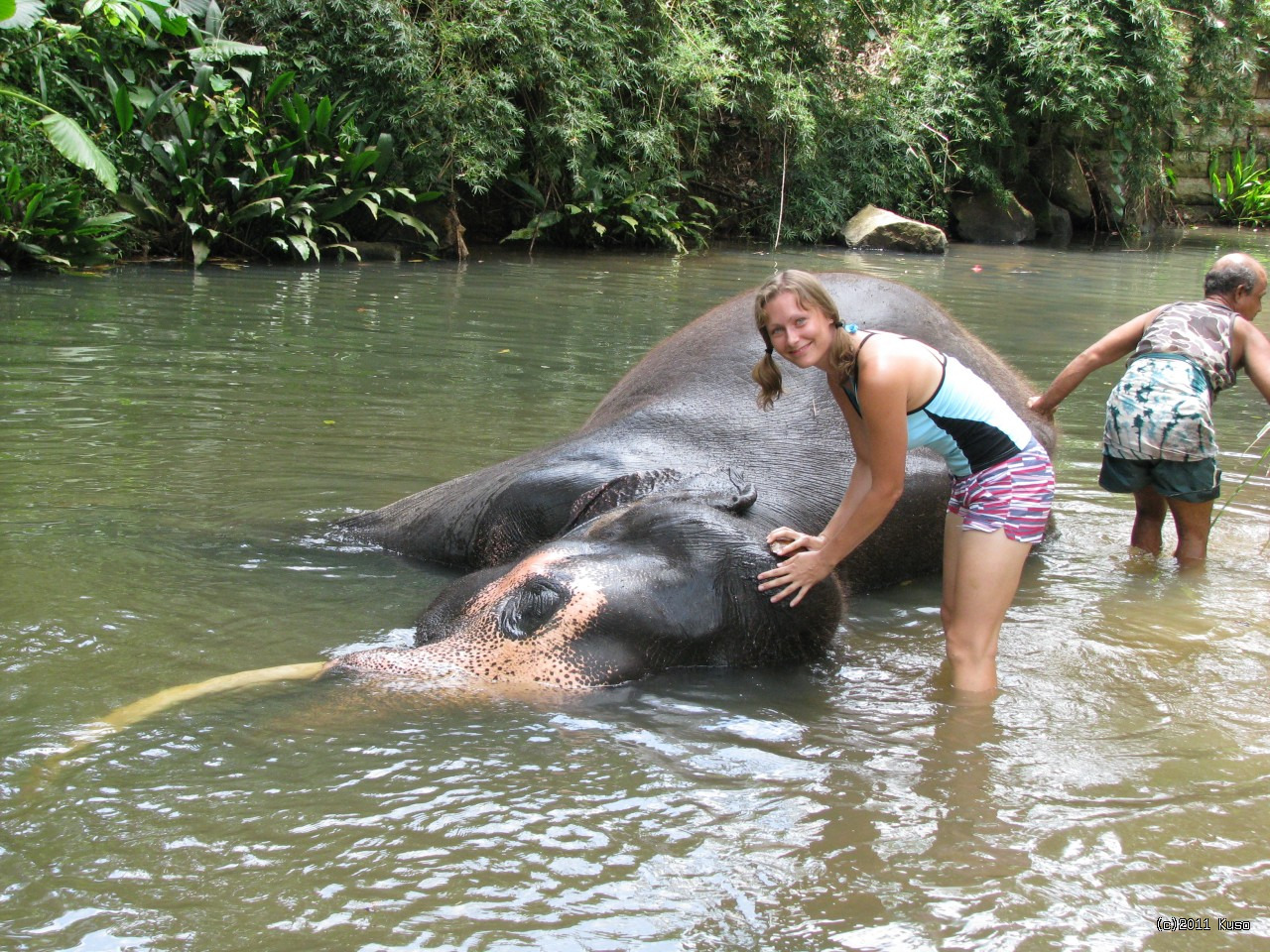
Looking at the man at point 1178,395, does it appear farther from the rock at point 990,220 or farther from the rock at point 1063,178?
the rock at point 1063,178

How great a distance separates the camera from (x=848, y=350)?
145 inches

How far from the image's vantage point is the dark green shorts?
5316 mm

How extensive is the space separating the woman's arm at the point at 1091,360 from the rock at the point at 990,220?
701 inches

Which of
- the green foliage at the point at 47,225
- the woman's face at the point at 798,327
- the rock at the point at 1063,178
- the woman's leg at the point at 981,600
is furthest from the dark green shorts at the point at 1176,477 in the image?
the rock at the point at 1063,178

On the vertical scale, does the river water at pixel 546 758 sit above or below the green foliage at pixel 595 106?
below

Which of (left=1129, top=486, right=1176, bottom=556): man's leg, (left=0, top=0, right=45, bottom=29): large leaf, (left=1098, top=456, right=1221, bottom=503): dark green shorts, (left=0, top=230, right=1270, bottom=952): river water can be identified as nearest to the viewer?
(left=0, top=230, right=1270, bottom=952): river water

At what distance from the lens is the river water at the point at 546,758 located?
8.75 ft

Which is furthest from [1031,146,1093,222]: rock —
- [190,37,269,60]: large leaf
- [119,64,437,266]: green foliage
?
[190,37,269,60]: large leaf

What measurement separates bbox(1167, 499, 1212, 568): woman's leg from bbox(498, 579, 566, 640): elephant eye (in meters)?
3.02

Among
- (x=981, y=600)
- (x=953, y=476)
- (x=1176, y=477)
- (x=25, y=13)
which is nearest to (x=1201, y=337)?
(x=1176, y=477)

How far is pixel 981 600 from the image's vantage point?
390 cm

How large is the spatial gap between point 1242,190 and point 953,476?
27.5 metres

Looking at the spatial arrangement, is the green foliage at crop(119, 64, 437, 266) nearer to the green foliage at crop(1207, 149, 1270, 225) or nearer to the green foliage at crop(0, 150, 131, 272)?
the green foliage at crop(0, 150, 131, 272)

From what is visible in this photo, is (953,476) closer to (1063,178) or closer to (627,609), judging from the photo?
(627,609)
